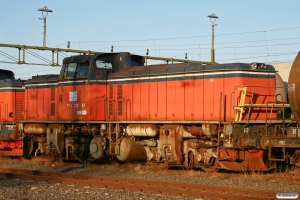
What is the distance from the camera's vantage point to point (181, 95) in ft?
53.2

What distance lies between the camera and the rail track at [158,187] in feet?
33.4

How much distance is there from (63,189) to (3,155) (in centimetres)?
1123

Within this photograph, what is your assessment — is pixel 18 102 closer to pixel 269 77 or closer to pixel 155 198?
pixel 269 77

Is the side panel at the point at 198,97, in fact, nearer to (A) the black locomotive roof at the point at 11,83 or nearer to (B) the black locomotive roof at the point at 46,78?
(B) the black locomotive roof at the point at 46,78

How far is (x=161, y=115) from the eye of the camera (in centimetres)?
1677

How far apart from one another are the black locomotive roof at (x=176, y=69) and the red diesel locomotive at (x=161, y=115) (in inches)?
1.3

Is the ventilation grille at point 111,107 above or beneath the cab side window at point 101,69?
beneath

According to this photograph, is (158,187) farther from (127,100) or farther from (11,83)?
(11,83)

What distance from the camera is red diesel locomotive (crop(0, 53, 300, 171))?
1412cm

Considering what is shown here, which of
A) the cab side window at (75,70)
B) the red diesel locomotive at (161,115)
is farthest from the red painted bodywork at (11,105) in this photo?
the cab side window at (75,70)

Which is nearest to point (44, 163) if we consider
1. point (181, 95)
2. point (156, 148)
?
point (156, 148)

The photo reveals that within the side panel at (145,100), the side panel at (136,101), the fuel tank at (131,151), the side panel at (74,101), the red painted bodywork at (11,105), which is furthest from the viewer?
the red painted bodywork at (11,105)

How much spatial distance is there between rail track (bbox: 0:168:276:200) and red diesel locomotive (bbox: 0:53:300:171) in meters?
2.59

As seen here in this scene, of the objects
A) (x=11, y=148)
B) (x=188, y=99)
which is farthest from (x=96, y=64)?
Answer: (x=11, y=148)
